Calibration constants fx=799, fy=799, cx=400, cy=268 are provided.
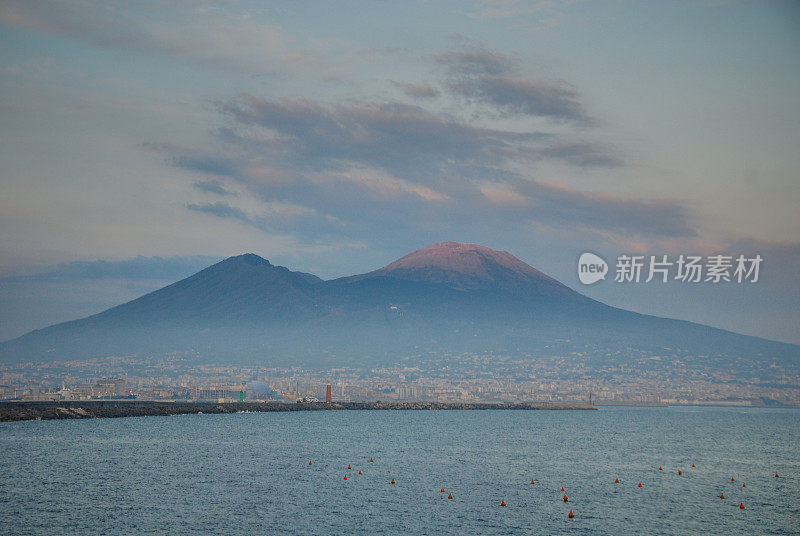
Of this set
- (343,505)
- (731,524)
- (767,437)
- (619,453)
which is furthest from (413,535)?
(767,437)

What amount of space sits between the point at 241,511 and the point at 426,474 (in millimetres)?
25196

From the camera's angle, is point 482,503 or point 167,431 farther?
point 167,431

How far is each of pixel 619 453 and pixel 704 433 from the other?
59.3 meters

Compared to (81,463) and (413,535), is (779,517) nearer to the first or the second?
(413,535)

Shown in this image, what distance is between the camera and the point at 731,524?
51438 mm

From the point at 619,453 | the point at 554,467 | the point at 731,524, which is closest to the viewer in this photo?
the point at 731,524

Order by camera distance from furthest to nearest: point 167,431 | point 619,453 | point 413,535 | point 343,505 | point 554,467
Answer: point 167,431
point 619,453
point 554,467
point 343,505
point 413,535

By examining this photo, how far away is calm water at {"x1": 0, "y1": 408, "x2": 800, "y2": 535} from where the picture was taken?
4919 cm

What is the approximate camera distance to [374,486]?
6544 cm

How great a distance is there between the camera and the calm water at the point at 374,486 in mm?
49188

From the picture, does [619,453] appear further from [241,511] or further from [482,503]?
[241,511]

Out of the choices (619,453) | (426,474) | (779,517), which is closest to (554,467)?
(426,474)

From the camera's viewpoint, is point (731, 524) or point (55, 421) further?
point (55, 421)

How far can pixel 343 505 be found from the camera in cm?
5572
